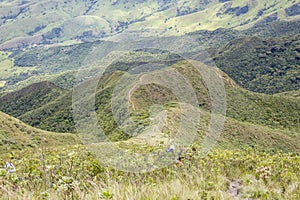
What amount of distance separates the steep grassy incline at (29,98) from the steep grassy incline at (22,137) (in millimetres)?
68584

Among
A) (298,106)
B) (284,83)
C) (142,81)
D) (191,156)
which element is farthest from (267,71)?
(191,156)

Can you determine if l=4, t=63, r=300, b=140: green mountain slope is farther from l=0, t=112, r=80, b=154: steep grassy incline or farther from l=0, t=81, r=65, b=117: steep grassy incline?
l=0, t=81, r=65, b=117: steep grassy incline

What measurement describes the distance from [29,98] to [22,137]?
8779 centimetres

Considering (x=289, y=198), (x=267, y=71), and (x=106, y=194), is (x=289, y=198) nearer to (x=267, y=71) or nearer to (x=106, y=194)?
(x=106, y=194)

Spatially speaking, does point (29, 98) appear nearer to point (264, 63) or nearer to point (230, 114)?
point (230, 114)

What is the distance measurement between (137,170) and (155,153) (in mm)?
1698

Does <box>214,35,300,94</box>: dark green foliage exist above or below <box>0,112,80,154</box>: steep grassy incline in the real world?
below

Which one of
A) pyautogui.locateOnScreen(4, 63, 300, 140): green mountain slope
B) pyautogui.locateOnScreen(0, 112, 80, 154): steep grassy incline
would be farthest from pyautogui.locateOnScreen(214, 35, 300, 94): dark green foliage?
pyautogui.locateOnScreen(0, 112, 80, 154): steep grassy incline

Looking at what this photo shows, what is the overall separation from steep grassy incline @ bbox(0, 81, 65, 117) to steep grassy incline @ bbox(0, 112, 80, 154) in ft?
225

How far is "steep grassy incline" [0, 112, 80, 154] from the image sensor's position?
45.4 meters

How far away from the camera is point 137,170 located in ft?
25.2

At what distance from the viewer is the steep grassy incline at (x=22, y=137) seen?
4544 cm

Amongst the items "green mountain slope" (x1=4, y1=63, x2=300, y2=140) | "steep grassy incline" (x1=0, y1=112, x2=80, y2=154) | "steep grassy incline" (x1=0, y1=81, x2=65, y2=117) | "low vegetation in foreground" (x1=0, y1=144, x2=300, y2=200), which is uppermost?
"low vegetation in foreground" (x1=0, y1=144, x2=300, y2=200)

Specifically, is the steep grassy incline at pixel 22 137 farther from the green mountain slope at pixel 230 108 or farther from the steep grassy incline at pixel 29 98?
the steep grassy incline at pixel 29 98
